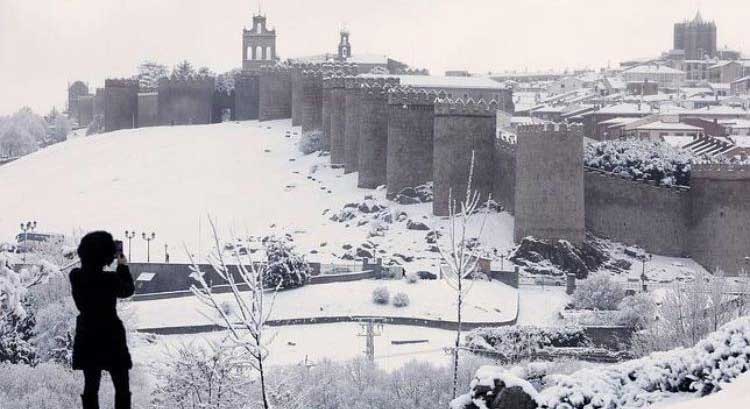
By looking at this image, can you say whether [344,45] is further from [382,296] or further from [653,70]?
[382,296]

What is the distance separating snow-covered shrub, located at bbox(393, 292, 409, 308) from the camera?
24.7 meters

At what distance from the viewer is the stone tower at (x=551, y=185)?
1078 inches

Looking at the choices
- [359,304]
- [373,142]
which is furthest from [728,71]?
[359,304]

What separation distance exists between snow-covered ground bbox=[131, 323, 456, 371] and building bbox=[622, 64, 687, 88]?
71.6 meters

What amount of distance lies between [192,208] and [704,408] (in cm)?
2964

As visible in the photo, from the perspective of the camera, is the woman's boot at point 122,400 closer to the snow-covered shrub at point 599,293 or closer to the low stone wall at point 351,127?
the snow-covered shrub at point 599,293

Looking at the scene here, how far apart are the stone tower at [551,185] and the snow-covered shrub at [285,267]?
4.82m

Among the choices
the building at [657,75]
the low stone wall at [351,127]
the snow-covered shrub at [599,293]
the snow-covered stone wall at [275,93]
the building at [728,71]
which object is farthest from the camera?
the building at [728,71]

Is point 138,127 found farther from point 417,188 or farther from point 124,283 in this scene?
point 124,283

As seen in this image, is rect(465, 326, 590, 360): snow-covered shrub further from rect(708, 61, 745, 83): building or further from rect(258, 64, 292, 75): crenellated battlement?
rect(708, 61, 745, 83): building

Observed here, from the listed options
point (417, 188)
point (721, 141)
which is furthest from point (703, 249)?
point (721, 141)

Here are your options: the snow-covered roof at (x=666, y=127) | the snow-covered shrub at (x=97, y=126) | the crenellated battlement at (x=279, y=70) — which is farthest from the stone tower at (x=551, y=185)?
the snow-covered shrub at (x=97, y=126)

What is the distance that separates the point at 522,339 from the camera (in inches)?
850

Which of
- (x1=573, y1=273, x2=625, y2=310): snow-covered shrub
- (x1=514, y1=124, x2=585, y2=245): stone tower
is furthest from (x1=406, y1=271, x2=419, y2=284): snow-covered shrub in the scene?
(x1=573, y1=273, x2=625, y2=310): snow-covered shrub
